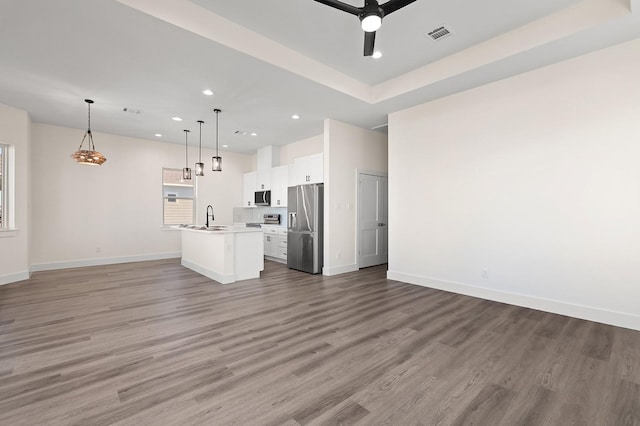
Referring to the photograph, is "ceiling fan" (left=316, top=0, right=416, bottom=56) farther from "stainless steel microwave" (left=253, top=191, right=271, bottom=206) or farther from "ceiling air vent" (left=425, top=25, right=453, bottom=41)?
"stainless steel microwave" (left=253, top=191, right=271, bottom=206)

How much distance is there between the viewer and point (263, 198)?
26.1 feet

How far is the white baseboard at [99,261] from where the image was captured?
619 centimetres

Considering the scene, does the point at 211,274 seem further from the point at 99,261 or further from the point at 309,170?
the point at 99,261

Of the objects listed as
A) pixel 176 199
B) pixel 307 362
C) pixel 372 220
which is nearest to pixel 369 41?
pixel 307 362

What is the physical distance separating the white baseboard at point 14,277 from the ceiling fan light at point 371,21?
7.03 metres

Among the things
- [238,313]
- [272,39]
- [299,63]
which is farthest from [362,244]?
[272,39]

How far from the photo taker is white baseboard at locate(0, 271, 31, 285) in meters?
5.03

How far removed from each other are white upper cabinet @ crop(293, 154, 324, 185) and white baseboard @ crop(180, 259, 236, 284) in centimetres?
261

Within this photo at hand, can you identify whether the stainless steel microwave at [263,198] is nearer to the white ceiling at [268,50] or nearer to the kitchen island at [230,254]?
the kitchen island at [230,254]

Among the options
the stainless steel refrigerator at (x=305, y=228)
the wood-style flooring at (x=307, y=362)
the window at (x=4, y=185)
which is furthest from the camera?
the stainless steel refrigerator at (x=305, y=228)

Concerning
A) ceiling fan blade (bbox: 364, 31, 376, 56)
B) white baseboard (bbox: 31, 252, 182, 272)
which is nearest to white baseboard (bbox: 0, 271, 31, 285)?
white baseboard (bbox: 31, 252, 182, 272)

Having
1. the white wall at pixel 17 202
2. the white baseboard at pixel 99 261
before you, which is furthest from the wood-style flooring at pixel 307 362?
the white baseboard at pixel 99 261

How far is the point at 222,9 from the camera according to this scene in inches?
120

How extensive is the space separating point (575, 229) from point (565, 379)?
6.85 ft
